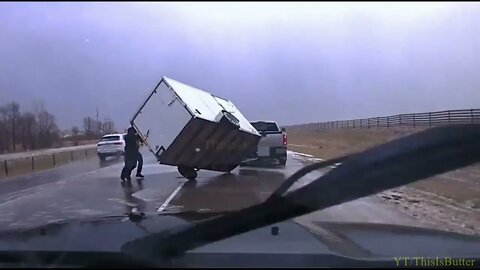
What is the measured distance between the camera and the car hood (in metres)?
4.77

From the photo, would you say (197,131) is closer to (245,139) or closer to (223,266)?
(245,139)

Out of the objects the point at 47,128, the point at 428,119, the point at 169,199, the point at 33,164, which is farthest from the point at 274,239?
the point at 33,164

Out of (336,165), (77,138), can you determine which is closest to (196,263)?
(336,165)

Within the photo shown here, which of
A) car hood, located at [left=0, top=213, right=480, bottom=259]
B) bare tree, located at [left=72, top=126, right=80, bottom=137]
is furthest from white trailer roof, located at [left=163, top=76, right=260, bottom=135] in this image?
car hood, located at [left=0, top=213, right=480, bottom=259]

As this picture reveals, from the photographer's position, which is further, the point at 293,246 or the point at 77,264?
the point at 293,246

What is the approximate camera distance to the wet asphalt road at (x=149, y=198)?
1141cm

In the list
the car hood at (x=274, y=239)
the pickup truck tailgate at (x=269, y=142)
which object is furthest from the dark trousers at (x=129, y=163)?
the car hood at (x=274, y=239)

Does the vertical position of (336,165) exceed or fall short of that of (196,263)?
it exceeds it

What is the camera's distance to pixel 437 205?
13562mm

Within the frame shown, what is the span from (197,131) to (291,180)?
14.0 m

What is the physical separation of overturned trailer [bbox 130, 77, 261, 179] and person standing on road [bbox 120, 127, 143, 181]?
0.82 feet

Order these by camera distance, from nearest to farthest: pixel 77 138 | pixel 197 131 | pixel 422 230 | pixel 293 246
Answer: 1. pixel 293 246
2. pixel 422 230
3. pixel 77 138
4. pixel 197 131

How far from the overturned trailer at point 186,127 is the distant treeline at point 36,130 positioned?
4112 mm

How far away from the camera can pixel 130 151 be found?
1998 centimetres
